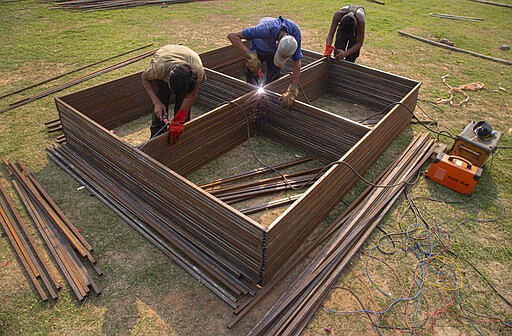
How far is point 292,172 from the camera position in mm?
4871

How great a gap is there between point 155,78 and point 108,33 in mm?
6146

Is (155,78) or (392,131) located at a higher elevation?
(155,78)

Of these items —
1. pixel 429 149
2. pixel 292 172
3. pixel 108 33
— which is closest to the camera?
pixel 292 172

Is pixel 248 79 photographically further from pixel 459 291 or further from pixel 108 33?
pixel 108 33

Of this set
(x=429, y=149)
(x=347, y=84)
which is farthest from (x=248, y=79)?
(x=429, y=149)

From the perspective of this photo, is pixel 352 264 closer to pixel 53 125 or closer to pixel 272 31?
pixel 272 31

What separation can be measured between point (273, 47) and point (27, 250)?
14.2ft

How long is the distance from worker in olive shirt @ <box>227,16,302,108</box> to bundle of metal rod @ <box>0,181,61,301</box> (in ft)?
11.7

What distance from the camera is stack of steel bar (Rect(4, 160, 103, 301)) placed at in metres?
3.27

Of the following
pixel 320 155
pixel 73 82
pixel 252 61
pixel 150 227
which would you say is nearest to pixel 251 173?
pixel 320 155

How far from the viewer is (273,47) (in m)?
5.52

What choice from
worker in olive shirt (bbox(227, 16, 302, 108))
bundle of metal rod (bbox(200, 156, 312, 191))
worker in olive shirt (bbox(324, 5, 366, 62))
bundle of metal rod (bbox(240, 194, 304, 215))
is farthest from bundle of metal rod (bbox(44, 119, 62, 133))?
worker in olive shirt (bbox(324, 5, 366, 62))

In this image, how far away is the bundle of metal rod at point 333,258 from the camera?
3070 millimetres

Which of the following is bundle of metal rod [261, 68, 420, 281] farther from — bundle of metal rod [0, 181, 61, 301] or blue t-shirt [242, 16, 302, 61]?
bundle of metal rod [0, 181, 61, 301]
